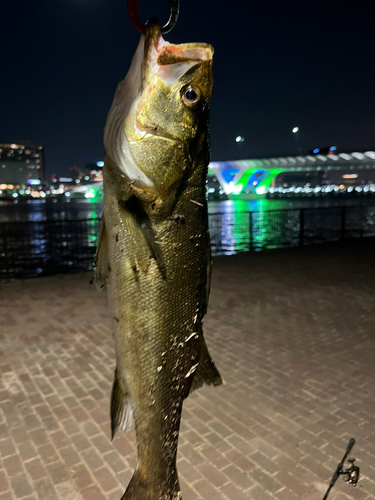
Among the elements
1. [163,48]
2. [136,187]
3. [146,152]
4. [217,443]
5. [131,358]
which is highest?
[163,48]

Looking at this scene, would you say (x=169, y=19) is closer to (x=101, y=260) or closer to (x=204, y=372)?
(x=101, y=260)

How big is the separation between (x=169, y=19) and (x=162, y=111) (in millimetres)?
445

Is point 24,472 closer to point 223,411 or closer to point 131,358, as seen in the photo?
point 223,411

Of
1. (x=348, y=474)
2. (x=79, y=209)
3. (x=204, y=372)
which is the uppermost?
(x=204, y=372)

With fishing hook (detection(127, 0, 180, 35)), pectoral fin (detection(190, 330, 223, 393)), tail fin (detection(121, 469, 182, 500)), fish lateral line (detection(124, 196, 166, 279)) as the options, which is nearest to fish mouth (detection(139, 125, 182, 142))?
fish lateral line (detection(124, 196, 166, 279))

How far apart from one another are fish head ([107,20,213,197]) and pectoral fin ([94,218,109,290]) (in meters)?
0.31

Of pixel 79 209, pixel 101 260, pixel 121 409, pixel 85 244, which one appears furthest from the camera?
pixel 79 209

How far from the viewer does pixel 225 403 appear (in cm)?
460

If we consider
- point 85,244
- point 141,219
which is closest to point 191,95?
point 141,219

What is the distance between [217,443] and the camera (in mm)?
3889

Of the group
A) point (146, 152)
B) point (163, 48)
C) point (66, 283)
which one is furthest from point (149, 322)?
point (66, 283)

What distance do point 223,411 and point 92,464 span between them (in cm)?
157

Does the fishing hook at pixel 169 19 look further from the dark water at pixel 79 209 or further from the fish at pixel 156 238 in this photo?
the dark water at pixel 79 209

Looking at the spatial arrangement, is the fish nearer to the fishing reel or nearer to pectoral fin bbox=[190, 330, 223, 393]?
pectoral fin bbox=[190, 330, 223, 393]
